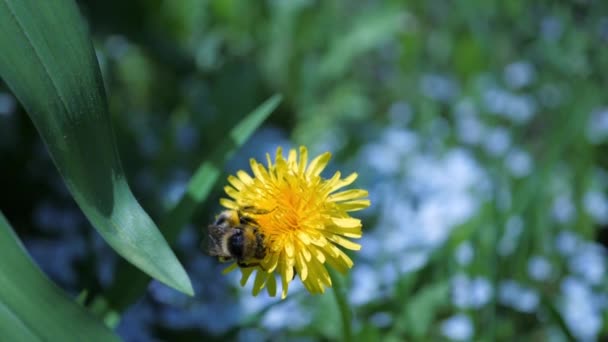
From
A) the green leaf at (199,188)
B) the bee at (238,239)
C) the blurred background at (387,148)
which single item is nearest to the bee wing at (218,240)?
the bee at (238,239)

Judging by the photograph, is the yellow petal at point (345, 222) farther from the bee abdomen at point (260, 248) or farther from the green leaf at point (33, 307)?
the green leaf at point (33, 307)

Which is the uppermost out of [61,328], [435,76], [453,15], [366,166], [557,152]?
[453,15]

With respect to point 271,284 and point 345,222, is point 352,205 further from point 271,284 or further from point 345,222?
point 271,284

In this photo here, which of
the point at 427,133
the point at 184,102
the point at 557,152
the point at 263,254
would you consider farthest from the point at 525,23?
the point at 263,254

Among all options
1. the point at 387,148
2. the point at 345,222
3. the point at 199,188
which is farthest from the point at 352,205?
the point at 387,148

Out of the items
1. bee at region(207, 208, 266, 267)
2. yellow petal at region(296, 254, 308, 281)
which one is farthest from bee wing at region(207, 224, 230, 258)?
yellow petal at region(296, 254, 308, 281)

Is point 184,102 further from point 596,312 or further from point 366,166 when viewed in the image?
point 596,312
